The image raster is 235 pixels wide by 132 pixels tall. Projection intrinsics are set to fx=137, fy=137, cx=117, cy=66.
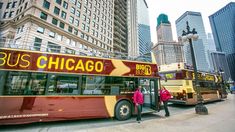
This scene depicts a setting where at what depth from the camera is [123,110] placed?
766cm

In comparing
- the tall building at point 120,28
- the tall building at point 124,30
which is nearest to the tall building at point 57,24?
the tall building at point 120,28

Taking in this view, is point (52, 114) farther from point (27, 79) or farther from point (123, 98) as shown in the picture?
point (123, 98)

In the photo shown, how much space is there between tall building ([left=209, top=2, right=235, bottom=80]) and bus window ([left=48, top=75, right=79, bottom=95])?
144 meters

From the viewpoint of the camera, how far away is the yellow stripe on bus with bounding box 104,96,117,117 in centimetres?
729

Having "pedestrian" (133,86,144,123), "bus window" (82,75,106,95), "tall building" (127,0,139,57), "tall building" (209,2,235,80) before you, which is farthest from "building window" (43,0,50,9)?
"tall building" (209,2,235,80)

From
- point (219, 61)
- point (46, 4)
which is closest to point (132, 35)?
point (46, 4)

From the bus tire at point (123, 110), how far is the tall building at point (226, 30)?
141733 millimetres

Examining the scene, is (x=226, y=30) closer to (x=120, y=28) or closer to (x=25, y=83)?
(x=120, y=28)

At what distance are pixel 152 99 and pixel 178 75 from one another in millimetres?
4041

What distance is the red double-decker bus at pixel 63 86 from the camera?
18.7 ft

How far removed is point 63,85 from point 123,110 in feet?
11.4

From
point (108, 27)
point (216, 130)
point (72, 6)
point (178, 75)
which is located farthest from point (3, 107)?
point (108, 27)

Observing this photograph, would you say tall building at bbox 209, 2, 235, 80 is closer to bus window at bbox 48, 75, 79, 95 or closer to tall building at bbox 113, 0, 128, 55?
tall building at bbox 113, 0, 128, 55

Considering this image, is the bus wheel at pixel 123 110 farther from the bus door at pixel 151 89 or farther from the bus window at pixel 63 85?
the bus window at pixel 63 85
